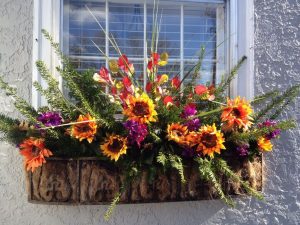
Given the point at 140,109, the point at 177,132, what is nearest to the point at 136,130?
the point at 140,109

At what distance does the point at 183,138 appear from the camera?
1839 millimetres

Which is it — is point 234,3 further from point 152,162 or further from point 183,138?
point 152,162

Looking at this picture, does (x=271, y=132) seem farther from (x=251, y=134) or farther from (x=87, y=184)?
(x=87, y=184)

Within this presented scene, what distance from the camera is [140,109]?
1.76 meters

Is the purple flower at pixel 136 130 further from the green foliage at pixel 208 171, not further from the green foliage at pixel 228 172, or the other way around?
the green foliage at pixel 228 172

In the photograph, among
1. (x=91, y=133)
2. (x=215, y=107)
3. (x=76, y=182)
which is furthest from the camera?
(x=215, y=107)

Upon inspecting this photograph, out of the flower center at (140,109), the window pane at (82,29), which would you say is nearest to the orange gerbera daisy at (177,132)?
the flower center at (140,109)

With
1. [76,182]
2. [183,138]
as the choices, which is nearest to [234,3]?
[183,138]

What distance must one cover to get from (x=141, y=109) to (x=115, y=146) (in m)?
0.22

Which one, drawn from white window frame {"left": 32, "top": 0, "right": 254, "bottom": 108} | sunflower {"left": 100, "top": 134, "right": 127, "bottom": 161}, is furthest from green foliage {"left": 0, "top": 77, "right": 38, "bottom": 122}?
sunflower {"left": 100, "top": 134, "right": 127, "bottom": 161}

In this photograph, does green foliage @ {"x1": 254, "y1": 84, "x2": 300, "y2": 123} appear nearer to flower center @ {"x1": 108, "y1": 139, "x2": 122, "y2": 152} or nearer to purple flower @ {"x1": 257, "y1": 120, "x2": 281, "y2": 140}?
purple flower @ {"x1": 257, "y1": 120, "x2": 281, "y2": 140}

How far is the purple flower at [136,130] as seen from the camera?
1.78 metres

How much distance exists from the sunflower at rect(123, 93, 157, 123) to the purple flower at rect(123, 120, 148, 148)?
3cm

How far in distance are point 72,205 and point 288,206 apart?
1291mm
